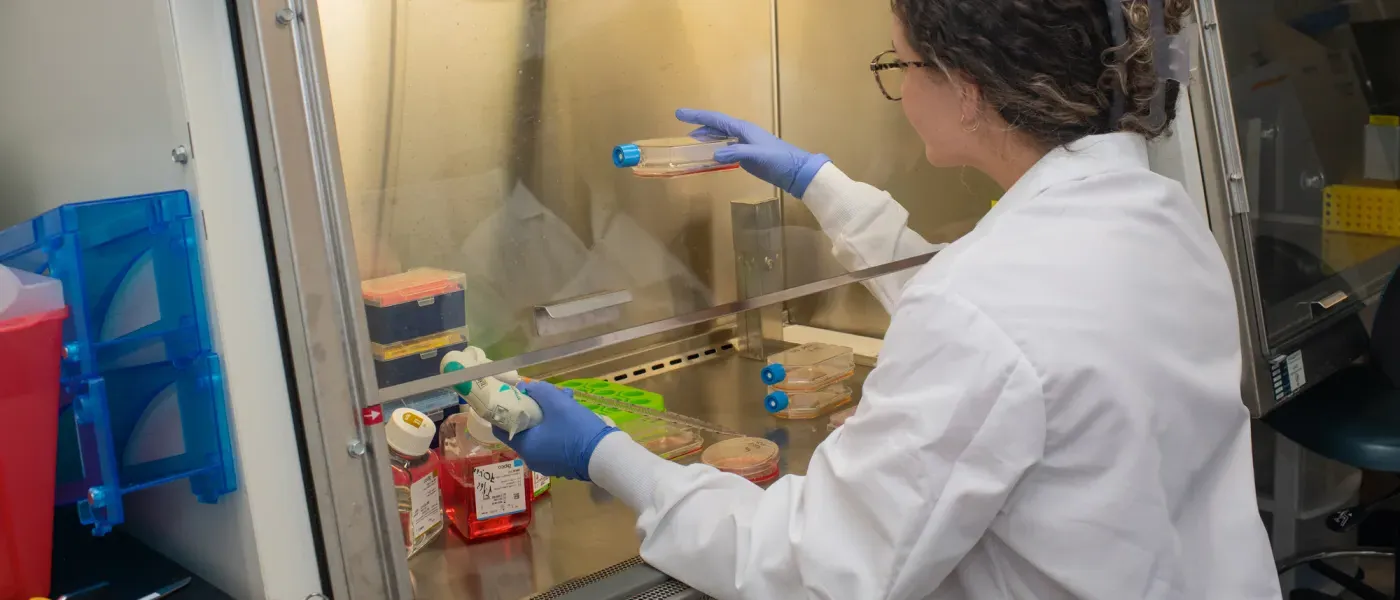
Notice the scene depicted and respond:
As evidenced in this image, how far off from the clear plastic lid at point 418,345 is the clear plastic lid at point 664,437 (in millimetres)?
381

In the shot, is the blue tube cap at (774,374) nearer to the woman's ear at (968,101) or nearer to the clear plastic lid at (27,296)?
the woman's ear at (968,101)

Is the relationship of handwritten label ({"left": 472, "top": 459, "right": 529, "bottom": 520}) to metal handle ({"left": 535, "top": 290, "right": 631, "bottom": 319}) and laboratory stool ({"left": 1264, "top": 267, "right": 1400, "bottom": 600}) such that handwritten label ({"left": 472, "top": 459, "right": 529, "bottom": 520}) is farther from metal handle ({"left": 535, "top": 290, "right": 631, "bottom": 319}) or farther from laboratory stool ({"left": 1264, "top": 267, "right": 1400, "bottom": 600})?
laboratory stool ({"left": 1264, "top": 267, "right": 1400, "bottom": 600})

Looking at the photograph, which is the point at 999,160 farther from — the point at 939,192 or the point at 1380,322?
the point at 1380,322

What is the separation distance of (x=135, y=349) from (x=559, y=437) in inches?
16.8

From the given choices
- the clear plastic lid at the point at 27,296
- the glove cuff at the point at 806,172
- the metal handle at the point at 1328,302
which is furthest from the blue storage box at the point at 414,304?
the metal handle at the point at 1328,302

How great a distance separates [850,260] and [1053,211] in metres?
0.54

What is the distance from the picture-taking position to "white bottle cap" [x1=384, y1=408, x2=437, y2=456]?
44.8 inches

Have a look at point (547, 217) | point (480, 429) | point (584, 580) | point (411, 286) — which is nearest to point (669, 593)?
point (584, 580)

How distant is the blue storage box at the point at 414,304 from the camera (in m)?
1.05

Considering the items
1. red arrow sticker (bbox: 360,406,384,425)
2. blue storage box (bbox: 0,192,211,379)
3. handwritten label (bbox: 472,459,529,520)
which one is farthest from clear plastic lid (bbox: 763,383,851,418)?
blue storage box (bbox: 0,192,211,379)

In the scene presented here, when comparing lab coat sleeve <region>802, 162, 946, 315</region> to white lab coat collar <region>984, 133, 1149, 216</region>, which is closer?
white lab coat collar <region>984, 133, 1149, 216</region>

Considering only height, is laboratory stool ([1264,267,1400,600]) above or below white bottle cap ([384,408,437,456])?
below

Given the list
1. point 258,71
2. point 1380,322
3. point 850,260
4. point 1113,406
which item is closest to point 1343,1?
point 1380,322

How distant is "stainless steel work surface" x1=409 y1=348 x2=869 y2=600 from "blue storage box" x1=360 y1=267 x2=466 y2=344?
272mm
